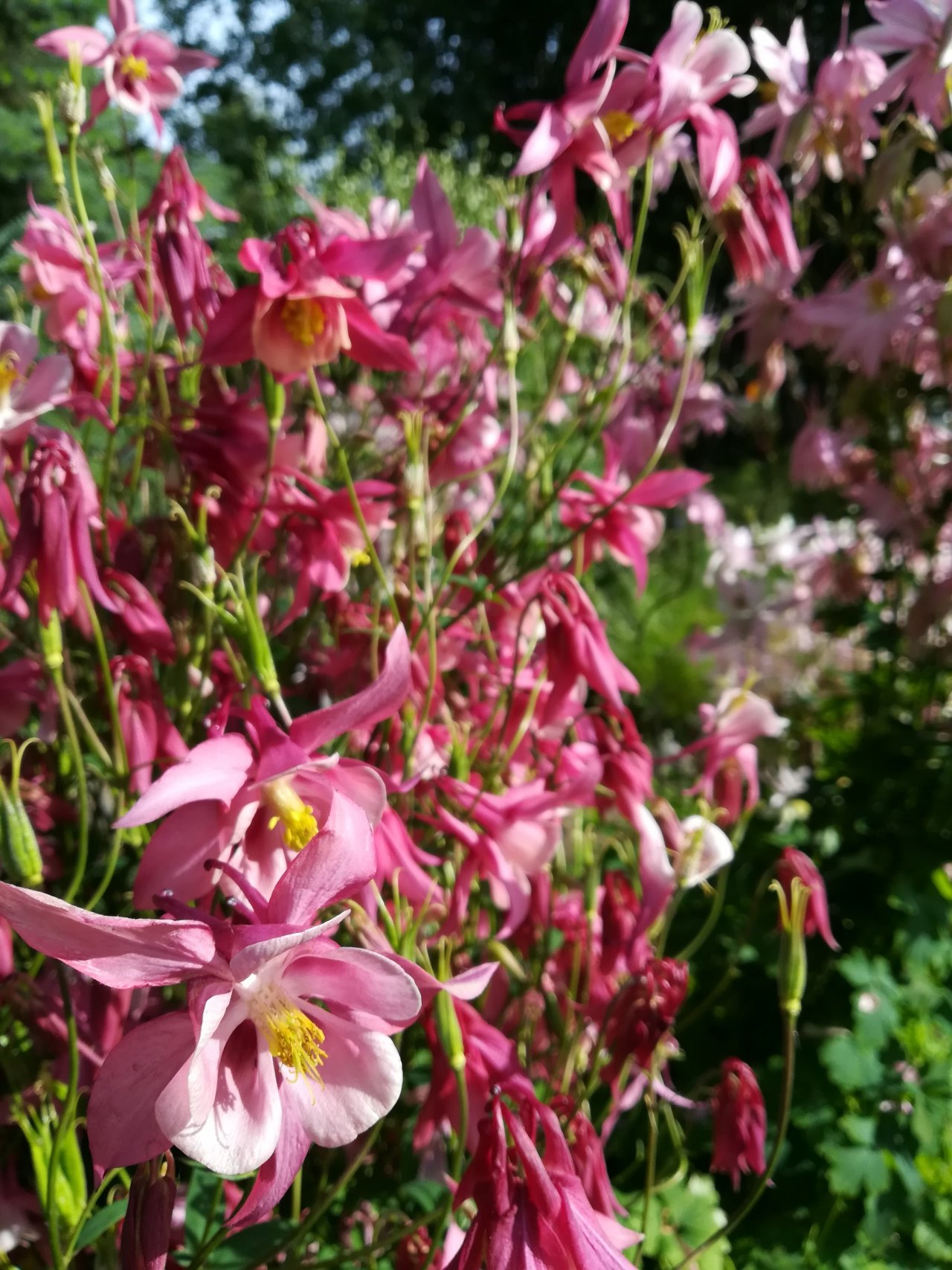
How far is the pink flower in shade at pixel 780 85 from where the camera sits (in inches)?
50.6

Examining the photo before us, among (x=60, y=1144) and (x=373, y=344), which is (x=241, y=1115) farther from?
(x=373, y=344)

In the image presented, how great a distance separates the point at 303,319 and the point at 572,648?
317 millimetres

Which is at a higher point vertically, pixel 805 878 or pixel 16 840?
pixel 16 840

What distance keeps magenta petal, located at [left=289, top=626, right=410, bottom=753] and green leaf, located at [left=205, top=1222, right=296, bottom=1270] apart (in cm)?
38

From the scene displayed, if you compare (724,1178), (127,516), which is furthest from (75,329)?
(724,1178)

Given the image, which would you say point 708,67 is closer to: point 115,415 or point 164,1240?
point 115,415

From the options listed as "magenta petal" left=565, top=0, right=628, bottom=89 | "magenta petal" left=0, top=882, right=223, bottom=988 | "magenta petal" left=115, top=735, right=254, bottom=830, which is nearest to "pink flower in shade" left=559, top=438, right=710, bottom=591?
"magenta petal" left=565, top=0, right=628, bottom=89

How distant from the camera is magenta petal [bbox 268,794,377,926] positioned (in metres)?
0.44

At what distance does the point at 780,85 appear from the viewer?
4.29 ft

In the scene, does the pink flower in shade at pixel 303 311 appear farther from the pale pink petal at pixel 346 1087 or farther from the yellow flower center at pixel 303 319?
the pale pink petal at pixel 346 1087

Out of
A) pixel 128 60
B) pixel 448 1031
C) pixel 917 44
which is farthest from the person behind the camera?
pixel 917 44

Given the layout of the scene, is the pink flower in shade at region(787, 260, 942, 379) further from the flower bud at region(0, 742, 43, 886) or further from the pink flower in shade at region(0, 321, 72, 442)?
the flower bud at region(0, 742, 43, 886)

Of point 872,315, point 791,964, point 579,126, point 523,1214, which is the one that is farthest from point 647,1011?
→ point 872,315

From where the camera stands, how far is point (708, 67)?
81cm
